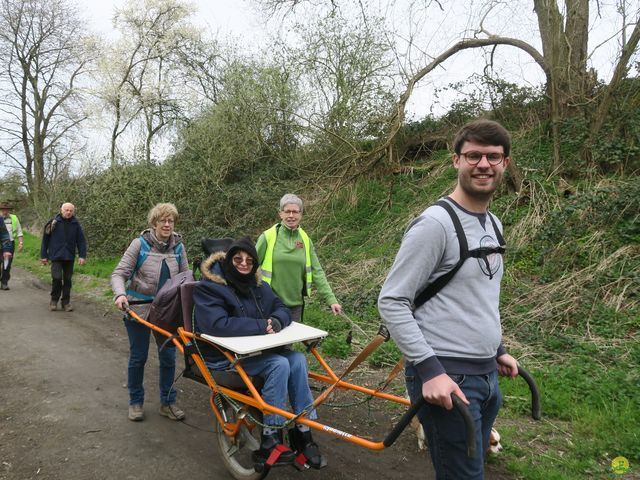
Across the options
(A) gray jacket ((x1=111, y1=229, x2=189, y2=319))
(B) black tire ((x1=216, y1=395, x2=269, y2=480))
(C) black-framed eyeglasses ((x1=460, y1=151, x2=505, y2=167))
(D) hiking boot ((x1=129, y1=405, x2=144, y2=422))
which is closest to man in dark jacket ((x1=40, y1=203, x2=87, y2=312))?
(A) gray jacket ((x1=111, y1=229, x2=189, y2=319))

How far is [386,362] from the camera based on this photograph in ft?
19.6

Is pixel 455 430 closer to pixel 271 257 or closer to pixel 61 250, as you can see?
pixel 271 257

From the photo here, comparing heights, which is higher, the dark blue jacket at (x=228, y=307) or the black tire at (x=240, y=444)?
the dark blue jacket at (x=228, y=307)

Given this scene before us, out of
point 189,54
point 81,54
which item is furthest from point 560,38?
point 81,54

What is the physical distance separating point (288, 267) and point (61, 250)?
614 centimetres

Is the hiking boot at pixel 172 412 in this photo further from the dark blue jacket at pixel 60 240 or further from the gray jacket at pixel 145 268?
the dark blue jacket at pixel 60 240

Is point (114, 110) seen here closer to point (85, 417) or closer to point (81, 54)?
point (81, 54)

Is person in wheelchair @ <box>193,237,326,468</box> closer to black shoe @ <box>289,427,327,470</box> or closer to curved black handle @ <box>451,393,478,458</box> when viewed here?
black shoe @ <box>289,427,327,470</box>

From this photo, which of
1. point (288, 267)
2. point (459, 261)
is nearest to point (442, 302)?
point (459, 261)

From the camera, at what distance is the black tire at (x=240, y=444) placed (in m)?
3.47

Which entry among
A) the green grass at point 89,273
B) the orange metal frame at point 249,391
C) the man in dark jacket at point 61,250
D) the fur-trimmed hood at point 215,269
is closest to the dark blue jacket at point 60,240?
the man in dark jacket at point 61,250

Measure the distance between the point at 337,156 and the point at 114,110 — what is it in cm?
1226

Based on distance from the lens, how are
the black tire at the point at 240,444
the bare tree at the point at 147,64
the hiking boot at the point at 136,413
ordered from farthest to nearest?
the bare tree at the point at 147,64, the hiking boot at the point at 136,413, the black tire at the point at 240,444

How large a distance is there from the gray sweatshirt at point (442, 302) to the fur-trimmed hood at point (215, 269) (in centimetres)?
207
